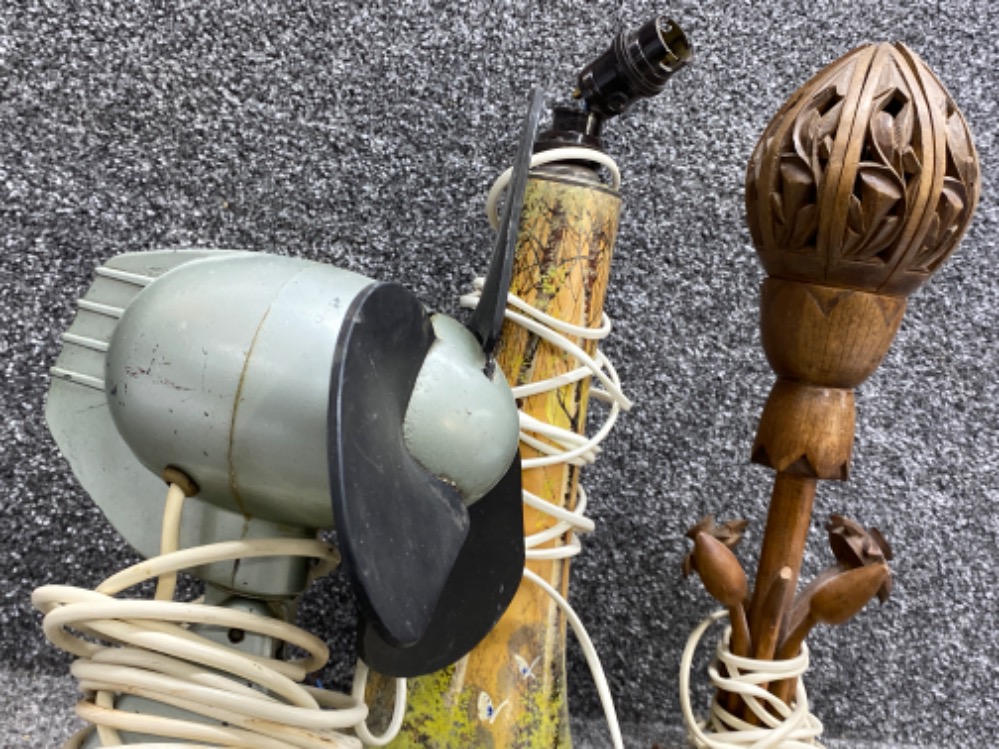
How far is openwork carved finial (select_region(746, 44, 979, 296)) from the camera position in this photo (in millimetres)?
407

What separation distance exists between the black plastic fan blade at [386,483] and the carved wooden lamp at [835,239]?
0.20m

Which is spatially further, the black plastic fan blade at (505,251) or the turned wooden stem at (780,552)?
the turned wooden stem at (780,552)

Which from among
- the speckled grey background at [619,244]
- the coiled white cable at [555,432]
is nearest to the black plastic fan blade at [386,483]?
the coiled white cable at [555,432]

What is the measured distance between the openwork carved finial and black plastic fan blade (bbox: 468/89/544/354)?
0.15 metres

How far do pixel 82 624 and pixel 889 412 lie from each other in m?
0.56

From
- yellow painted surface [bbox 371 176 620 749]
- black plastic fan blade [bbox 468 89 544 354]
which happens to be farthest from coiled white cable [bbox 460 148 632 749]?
black plastic fan blade [bbox 468 89 544 354]

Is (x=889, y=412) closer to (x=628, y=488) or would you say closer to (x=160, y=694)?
(x=628, y=488)

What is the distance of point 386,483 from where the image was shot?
0.30 m

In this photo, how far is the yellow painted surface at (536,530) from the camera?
46cm

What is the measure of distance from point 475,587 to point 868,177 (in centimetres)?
27

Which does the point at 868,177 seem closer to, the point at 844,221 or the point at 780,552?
the point at 844,221

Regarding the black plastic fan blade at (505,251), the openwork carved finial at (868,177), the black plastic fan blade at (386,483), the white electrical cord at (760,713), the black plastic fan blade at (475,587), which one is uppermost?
the openwork carved finial at (868,177)

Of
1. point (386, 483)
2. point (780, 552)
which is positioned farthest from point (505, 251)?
point (780, 552)

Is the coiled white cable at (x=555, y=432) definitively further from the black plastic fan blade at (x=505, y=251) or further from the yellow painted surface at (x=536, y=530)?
the black plastic fan blade at (x=505, y=251)
